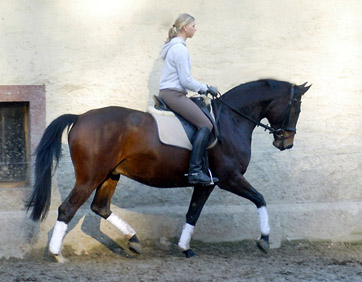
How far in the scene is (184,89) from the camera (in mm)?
6430

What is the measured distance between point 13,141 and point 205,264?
8.78 ft

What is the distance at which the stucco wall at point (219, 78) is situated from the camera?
7074mm

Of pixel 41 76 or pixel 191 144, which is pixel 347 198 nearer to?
pixel 191 144

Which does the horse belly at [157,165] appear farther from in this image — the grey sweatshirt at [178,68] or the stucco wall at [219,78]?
the stucco wall at [219,78]

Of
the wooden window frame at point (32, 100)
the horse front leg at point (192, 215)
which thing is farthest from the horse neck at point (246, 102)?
the wooden window frame at point (32, 100)

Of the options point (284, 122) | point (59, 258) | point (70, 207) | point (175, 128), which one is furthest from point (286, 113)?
point (59, 258)

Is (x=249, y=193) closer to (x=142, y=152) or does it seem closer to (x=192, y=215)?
(x=192, y=215)

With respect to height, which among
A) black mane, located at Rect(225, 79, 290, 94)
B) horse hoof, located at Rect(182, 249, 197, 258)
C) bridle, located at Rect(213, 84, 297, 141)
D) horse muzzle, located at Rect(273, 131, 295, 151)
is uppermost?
black mane, located at Rect(225, 79, 290, 94)

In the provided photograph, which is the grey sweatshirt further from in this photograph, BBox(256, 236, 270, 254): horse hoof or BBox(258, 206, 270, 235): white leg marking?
BBox(256, 236, 270, 254): horse hoof

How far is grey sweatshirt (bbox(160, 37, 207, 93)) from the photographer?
6.25 m

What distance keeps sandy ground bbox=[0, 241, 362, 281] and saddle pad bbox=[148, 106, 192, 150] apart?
127 cm

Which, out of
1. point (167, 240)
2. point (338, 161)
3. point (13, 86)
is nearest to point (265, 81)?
point (338, 161)

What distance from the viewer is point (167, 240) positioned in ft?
24.0

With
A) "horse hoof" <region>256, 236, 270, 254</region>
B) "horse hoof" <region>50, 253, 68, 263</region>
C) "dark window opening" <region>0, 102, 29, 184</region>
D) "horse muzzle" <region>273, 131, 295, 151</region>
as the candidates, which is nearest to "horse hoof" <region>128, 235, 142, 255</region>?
"horse hoof" <region>50, 253, 68, 263</region>
